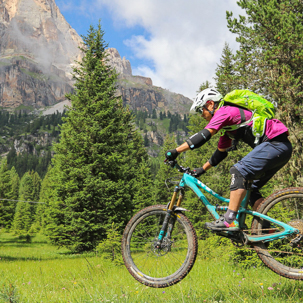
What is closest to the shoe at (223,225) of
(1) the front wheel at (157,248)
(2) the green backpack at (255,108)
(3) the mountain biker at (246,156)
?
(3) the mountain biker at (246,156)

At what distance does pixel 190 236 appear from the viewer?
147 inches

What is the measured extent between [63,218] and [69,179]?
3059 millimetres

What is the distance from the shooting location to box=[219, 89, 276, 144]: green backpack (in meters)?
3.52

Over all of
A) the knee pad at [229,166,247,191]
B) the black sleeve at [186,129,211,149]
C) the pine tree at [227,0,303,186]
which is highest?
the pine tree at [227,0,303,186]

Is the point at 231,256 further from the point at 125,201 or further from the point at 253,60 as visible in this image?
the point at 125,201

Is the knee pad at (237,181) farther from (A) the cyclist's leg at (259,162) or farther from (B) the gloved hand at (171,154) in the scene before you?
(B) the gloved hand at (171,154)

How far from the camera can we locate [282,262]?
3715 mm

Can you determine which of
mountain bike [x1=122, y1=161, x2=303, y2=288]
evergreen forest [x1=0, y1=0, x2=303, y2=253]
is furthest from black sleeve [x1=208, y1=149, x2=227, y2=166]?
evergreen forest [x1=0, y1=0, x2=303, y2=253]

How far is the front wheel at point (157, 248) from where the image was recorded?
3691mm

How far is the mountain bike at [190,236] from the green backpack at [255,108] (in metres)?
0.84

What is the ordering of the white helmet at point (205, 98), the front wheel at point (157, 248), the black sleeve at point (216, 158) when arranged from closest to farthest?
the front wheel at point (157, 248), the white helmet at point (205, 98), the black sleeve at point (216, 158)

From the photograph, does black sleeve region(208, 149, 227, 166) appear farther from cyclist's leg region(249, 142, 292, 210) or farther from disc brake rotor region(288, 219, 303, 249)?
disc brake rotor region(288, 219, 303, 249)

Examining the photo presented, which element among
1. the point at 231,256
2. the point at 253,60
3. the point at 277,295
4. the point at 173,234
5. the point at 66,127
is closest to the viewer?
the point at 277,295

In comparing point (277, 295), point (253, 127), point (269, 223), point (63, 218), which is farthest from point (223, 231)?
point (63, 218)
